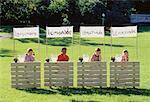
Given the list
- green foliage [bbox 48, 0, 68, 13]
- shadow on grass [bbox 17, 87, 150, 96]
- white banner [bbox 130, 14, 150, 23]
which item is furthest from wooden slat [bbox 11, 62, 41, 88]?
white banner [bbox 130, 14, 150, 23]

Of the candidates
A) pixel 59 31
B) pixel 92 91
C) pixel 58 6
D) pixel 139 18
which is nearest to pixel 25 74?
pixel 59 31

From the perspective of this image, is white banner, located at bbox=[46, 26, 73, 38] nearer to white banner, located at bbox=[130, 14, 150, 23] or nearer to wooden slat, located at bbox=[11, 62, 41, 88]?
wooden slat, located at bbox=[11, 62, 41, 88]

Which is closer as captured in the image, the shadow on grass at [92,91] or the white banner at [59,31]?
the shadow on grass at [92,91]

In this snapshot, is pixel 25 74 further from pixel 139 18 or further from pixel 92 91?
pixel 139 18

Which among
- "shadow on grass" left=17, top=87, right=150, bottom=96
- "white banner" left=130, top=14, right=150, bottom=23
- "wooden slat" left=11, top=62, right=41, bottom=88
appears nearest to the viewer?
"shadow on grass" left=17, top=87, right=150, bottom=96

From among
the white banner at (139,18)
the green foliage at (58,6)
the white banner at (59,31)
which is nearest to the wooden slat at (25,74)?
the white banner at (59,31)

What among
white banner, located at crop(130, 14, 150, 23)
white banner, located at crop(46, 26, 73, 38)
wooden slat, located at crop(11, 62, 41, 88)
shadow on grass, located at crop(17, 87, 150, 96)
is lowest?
shadow on grass, located at crop(17, 87, 150, 96)

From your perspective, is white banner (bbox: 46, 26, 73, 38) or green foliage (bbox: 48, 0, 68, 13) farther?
green foliage (bbox: 48, 0, 68, 13)

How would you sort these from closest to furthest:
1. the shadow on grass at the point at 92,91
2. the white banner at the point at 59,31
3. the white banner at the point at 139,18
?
the shadow on grass at the point at 92,91
the white banner at the point at 59,31
the white banner at the point at 139,18

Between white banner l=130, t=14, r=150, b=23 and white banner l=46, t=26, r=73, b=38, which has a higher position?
white banner l=130, t=14, r=150, b=23

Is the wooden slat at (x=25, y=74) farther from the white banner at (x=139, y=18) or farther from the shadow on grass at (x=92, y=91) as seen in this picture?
the white banner at (x=139, y=18)

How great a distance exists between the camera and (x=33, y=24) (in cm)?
6606

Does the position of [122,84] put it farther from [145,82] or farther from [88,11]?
[88,11]

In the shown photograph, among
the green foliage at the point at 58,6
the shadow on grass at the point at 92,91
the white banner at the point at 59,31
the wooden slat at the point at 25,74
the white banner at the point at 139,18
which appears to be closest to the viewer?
the shadow on grass at the point at 92,91
